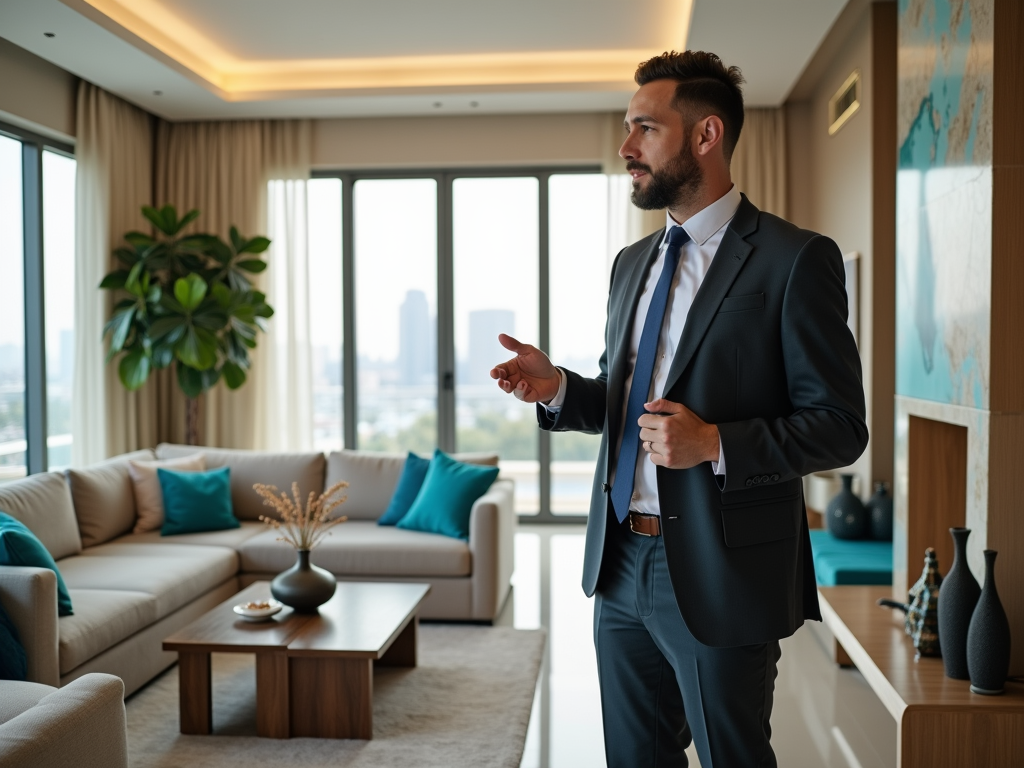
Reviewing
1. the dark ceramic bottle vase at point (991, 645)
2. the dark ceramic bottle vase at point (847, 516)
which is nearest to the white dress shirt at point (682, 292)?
the dark ceramic bottle vase at point (991, 645)

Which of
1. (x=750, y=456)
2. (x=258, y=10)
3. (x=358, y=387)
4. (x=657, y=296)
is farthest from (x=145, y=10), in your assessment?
(x=750, y=456)

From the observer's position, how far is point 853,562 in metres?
4.11

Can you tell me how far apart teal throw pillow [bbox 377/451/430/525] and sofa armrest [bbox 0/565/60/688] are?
216cm

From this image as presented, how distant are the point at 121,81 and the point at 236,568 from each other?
10.4ft

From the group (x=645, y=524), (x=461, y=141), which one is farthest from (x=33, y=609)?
(x=461, y=141)

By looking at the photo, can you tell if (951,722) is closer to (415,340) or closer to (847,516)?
(847,516)

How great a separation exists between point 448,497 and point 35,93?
3361 mm

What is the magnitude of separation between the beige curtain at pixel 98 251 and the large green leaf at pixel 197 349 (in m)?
0.57

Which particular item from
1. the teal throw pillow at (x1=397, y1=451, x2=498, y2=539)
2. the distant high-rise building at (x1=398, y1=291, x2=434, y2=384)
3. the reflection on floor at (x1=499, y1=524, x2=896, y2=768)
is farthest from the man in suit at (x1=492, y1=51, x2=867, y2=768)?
the distant high-rise building at (x1=398, y1=291, x2=434, y2=384)

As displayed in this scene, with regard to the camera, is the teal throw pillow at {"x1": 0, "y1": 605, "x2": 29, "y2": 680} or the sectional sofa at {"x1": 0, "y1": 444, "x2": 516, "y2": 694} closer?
the teal throw pillow at {"x1": 0, "y1": 605, "x2": 29, "y2": 680}

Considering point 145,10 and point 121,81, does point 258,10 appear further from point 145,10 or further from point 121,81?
point 121,81

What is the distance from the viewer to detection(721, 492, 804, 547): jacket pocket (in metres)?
1.55

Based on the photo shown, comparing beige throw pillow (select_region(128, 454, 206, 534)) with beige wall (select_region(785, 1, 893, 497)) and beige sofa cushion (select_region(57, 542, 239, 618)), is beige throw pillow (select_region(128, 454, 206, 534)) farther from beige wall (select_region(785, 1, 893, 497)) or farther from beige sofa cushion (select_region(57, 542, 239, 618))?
beige wall (select_region(785, 1, 893, 497))

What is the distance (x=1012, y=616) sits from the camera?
2.70 metres
